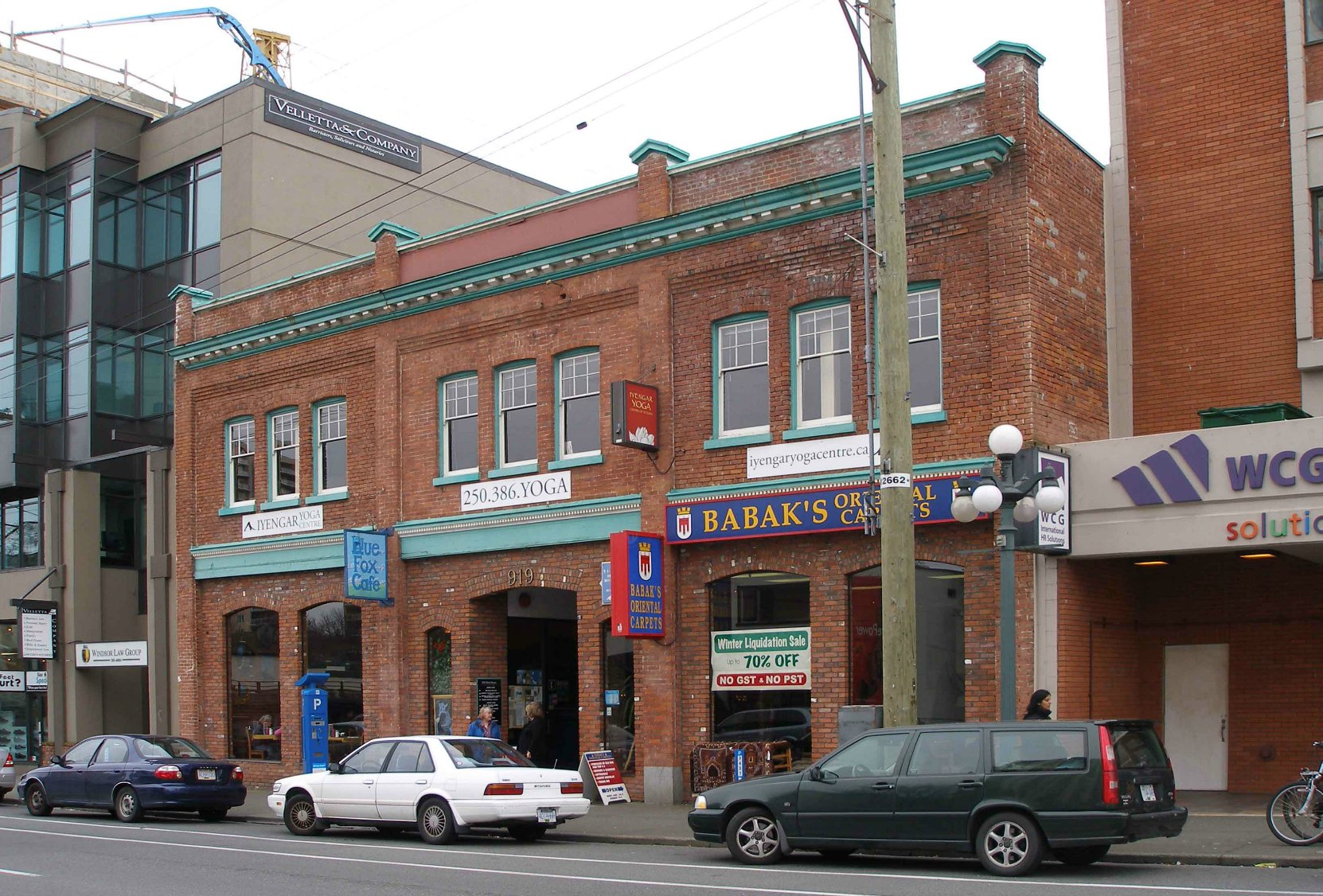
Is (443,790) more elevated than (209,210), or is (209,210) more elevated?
(209,210)

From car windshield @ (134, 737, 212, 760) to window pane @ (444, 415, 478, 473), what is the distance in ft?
20.2

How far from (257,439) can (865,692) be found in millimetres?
14089

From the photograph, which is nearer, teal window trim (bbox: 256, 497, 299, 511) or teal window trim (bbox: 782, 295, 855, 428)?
teal window trim (bbox: 782, 295, 855, 428)

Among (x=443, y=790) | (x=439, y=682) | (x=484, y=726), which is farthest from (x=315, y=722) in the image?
(x=443, y=790)

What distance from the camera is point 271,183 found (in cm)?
3469

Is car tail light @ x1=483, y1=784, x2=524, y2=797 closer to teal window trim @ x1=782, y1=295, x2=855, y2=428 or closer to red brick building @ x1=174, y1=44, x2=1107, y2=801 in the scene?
red brick building @ x1=174, y1=44, x2=1107, y2=801

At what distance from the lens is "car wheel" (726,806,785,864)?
14391 mm

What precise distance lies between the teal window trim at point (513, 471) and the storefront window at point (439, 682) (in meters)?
2.99

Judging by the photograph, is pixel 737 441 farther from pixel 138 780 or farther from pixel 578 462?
pixel 138 780

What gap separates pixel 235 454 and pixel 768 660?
13356 millimetres

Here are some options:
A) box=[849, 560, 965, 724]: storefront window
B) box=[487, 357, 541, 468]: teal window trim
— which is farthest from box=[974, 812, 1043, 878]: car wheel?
box=[487, 357, 541, 468]: teal window trim

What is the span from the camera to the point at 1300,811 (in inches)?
546

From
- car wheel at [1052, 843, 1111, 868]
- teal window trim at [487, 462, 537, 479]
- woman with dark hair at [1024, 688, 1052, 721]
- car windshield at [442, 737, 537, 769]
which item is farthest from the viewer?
teal window trim at [487, 462, 537, 479]

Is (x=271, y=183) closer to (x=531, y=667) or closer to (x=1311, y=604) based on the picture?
(x=531, y=667)
